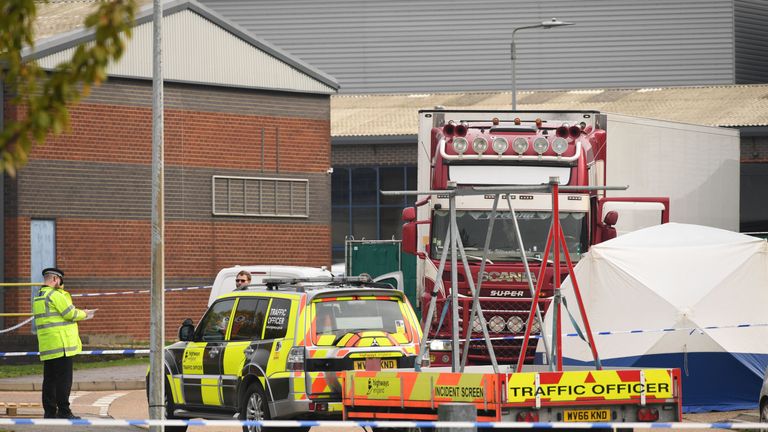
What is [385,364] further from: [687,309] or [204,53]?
[204,53]

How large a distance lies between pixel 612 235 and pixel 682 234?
1013 mm

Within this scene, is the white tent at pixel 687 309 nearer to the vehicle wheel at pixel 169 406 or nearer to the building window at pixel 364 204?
the vehicle wheel at pixel 169 406

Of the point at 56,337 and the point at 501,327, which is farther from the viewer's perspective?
the point at 501,327

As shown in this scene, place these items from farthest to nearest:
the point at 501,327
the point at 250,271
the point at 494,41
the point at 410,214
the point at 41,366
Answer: the point at 494,41 → the point at 41,366 → the point at 250,271 → the point at 410,214 → the point at 501,327

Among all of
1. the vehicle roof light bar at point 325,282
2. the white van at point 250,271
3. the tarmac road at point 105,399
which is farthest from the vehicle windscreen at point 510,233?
the vehicle roof light bar at point 325,282

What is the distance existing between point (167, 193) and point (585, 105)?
19351mm

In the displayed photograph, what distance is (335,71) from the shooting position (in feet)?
195

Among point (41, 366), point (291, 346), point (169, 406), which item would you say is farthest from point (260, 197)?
point (291, 346)

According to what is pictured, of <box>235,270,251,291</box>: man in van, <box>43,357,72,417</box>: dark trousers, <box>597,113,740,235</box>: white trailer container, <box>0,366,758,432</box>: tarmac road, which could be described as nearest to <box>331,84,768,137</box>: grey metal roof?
<box>597,113,740,235</box>: white trailer container

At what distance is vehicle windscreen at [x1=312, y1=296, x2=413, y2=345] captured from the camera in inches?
585

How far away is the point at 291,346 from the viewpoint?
14.6 metres

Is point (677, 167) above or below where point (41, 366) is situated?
above

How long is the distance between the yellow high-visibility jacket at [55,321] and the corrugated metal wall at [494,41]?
139 feet

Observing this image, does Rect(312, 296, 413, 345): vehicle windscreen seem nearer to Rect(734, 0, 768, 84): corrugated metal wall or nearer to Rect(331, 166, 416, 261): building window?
Rect(331, 166, 416, 261): building window
